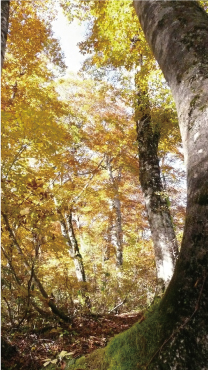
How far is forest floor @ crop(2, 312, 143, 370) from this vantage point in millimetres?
2965

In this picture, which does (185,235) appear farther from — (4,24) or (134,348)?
(4,24)

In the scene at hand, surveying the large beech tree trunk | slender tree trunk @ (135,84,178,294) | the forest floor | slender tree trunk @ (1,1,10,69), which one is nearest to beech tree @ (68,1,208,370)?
the large beech tree trunk

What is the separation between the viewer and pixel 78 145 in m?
10.2

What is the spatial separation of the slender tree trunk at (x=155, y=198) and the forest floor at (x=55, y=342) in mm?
1553

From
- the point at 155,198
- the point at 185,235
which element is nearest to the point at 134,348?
the point at 185,235

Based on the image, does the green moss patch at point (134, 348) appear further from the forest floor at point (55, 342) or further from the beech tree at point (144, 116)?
the beech tree at point (144, 116)

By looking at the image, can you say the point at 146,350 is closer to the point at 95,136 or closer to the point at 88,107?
the point at 95,136

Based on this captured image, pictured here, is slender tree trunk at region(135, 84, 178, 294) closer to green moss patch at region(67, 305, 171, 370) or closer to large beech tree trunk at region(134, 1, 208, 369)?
green moss patch at region(67, 305, 171, 370)

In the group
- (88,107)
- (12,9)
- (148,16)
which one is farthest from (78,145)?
(148,16)

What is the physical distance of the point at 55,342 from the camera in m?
3.66

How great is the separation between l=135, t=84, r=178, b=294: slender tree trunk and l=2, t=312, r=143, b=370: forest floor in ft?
5.09

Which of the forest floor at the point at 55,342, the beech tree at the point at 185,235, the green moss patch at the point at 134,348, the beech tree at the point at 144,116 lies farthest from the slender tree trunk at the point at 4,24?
the beech tree at the point at 144,116

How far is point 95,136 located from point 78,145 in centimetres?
110

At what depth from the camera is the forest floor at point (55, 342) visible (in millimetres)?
2965
